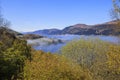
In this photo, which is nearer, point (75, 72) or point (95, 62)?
point (75, 72)

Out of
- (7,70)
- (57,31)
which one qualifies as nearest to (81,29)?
(57,31)

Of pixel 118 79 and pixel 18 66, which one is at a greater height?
pixel 18 66

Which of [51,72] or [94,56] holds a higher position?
[51,72]

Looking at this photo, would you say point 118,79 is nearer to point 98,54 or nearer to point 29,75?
point 98,54

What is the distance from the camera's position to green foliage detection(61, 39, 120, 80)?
94.9 feet

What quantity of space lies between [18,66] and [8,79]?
181 centimetres

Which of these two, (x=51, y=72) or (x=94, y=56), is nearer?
(x=51, y=72)

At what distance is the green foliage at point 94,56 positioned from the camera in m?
28.9

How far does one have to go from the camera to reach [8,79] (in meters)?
24.5

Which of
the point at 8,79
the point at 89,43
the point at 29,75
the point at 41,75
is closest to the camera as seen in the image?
the point at 41,75

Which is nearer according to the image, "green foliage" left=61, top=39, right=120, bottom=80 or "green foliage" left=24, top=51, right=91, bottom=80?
"green foliage" left=24, top=51, right=91, bottom=80

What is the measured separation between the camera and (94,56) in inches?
1276

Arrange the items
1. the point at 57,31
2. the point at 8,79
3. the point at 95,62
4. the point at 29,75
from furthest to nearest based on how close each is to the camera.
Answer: the point at 57,31 < the point at 95,62 < the point at 8,79 < the point at 29,75

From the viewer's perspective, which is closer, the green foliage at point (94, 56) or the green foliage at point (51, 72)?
the green foliage at point (51, 72)
